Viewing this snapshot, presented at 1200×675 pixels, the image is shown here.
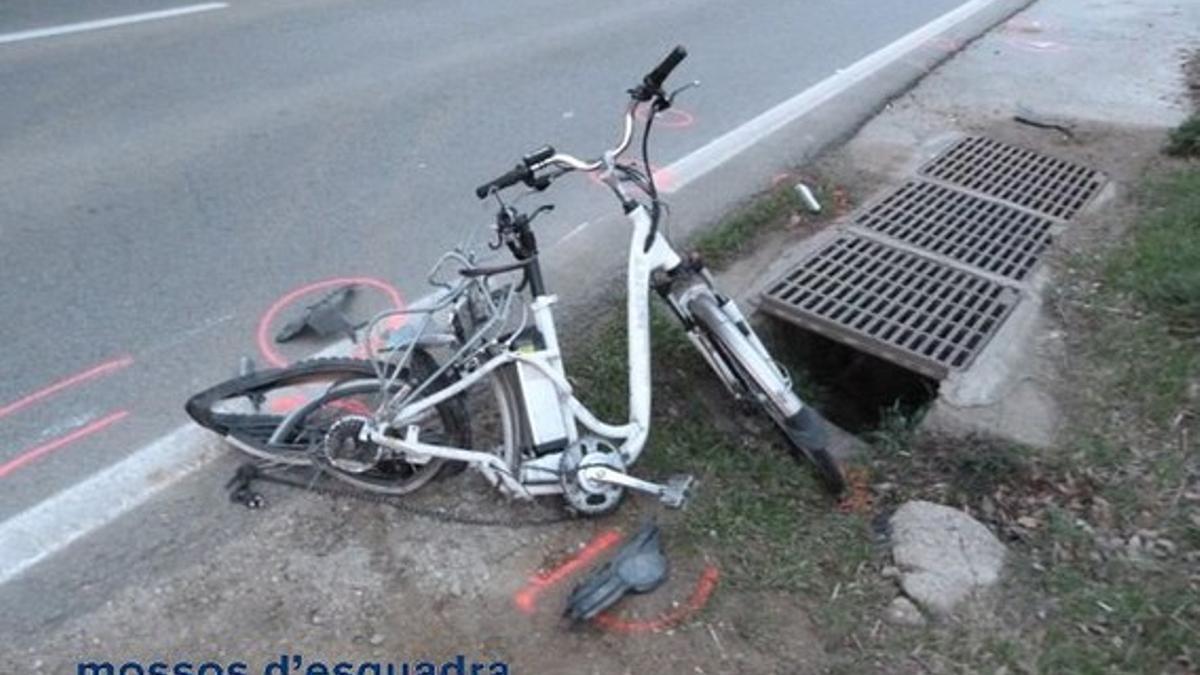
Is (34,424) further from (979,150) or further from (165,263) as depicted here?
(979,150)

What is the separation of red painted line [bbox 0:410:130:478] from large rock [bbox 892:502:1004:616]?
2.82 meters

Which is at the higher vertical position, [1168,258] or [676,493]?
[676,493]

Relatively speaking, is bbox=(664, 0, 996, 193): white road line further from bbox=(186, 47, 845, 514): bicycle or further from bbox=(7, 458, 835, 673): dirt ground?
bbox=(7, 458, 835, 673): dirt ground

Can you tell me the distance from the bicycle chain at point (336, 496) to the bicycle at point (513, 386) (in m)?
0.05

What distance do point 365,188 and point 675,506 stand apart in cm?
312

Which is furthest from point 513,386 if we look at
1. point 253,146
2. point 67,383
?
point 253,146

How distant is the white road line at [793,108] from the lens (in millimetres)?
6184

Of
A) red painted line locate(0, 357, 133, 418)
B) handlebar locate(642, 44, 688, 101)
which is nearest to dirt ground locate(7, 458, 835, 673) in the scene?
red painted line locate(0, 357, 133, 418)

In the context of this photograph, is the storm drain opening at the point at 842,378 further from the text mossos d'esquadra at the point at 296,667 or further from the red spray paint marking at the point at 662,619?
the text mossos d'esquadra at the point at 296,667

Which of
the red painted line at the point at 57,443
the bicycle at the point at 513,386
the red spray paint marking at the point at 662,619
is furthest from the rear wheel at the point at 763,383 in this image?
the red painted line at the point at 57,443

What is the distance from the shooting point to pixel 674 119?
704 centimetres

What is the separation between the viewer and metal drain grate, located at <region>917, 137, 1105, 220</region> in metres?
5.69

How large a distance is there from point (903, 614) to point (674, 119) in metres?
4.68

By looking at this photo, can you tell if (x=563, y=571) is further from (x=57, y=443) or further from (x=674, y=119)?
(x=674, y=119)
